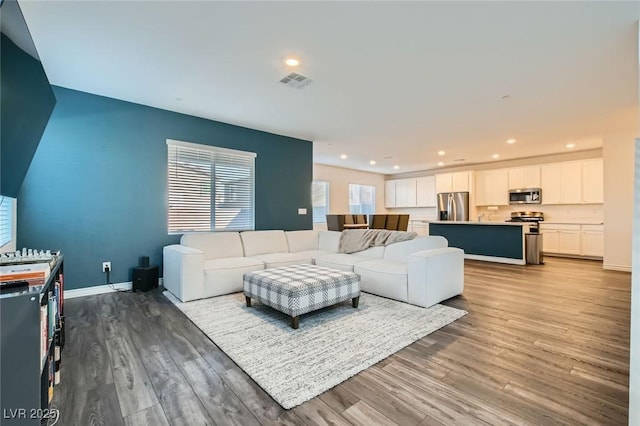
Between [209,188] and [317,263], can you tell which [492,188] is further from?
[209,188]

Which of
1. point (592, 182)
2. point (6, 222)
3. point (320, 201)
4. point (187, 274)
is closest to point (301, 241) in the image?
point (187, 274)

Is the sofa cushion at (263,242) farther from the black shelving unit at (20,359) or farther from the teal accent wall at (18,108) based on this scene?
the black shelving unit at (20,359)

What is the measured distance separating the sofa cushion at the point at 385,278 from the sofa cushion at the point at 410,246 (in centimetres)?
23

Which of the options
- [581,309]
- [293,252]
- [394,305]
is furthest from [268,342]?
[581,309]

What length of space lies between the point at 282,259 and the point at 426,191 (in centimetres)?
682

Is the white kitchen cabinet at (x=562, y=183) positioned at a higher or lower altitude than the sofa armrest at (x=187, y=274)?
higher

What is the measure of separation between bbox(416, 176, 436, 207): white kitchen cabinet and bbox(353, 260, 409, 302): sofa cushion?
6.27m

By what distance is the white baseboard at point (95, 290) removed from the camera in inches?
138

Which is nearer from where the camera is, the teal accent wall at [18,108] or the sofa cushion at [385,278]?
the teal accent wall at [18,108]

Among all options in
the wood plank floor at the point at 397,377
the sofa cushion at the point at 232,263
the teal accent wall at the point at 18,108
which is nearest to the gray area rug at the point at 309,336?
the wood plank floor at the point at 397,377

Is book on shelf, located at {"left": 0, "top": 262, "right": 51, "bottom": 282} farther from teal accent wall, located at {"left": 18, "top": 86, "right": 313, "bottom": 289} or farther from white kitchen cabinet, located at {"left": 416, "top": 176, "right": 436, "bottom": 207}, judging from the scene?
white kitchen cabinet, located at {"left": 416, "top": 176, "right": 436, "bottom": 207}

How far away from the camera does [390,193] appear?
415 inches

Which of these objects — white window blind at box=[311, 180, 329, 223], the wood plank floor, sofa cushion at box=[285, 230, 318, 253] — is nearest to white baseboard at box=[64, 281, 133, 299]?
the wood plank floor

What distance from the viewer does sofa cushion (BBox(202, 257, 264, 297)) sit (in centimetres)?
350
